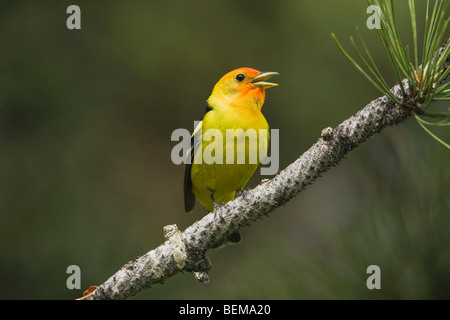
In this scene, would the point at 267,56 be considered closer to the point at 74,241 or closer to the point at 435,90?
the point at 74,241

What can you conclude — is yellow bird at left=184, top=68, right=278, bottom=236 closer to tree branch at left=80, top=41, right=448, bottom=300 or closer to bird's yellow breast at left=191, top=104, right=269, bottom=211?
bird's yellow breast at left=191, top=104, right=269, bottom=211

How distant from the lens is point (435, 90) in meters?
1.70

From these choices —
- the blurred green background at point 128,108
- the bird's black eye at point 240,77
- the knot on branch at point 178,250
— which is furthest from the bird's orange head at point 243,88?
the knot on branch at point 178,250

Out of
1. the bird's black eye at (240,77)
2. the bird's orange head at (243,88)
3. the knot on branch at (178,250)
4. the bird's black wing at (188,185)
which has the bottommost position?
the knot on branch at (178,250)

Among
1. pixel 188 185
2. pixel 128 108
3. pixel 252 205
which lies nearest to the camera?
pixel 252 205

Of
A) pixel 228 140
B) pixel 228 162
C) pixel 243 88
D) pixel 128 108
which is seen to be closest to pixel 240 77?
pixel 243 88

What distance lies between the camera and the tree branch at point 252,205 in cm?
195

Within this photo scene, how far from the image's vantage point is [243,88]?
12.1 feet

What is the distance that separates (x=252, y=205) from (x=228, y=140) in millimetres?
1144

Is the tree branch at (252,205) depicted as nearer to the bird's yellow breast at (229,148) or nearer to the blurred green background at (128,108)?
the blurred green background at (128,108)

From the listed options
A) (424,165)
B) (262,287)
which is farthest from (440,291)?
(262,287)

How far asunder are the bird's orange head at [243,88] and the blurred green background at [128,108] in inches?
15.5

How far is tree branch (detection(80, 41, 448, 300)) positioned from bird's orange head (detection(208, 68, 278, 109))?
1.37 metres

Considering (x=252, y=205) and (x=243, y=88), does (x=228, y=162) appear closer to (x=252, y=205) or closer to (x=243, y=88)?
(x=243, y=88)
